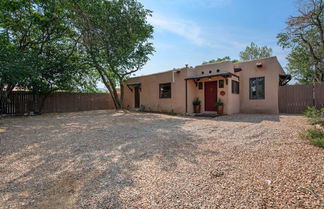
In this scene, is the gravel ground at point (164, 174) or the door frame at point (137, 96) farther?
the door frame at point (137, 96)

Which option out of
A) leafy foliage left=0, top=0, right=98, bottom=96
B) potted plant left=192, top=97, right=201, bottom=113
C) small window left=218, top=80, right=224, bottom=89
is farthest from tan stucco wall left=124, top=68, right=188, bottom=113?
leafy foliage left=0, top=0, right=98, bottom=96

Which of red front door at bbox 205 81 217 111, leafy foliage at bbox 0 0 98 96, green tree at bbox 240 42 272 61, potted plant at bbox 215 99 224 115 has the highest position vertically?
green tree at bbox 240 42 272 61

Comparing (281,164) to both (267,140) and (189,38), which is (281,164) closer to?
(267,140)

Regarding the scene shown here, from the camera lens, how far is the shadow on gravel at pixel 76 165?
1922 millimetres

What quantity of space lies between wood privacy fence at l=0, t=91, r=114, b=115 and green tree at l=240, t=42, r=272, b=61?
21.0 meters

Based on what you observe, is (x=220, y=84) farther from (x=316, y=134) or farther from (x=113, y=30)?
(x=113, y=30)

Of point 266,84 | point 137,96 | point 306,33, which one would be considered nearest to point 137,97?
point 137,96

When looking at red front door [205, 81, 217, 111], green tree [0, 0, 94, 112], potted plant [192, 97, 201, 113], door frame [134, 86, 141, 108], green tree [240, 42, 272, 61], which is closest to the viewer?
green tree [0, 0, 94, 112]

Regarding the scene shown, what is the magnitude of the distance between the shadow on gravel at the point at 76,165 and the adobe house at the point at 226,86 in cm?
589

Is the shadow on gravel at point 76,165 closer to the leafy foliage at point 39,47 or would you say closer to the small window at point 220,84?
the leafy foliage at point 39,47

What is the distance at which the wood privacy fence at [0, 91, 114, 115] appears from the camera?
10188mm

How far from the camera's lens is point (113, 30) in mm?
10383

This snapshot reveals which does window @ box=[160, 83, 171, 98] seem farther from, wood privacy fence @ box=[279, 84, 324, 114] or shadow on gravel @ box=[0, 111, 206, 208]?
wood privacy fence @ box=[279, 84, 324, 114]

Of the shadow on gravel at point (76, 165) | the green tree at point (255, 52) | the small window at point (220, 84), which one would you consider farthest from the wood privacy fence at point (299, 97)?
the green tree at point (255, 52)
